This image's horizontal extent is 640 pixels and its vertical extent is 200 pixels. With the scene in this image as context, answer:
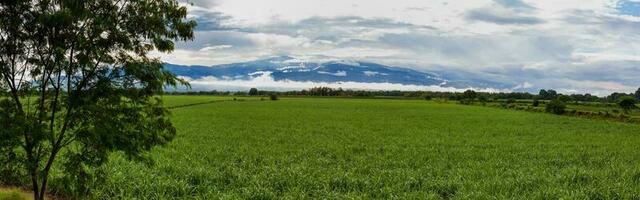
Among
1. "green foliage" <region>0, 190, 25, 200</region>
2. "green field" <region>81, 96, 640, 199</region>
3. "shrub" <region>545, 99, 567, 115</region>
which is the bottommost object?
"green field" <region>81, 96, 640, 199</region>

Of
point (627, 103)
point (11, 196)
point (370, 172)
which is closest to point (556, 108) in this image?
point (627, 103)

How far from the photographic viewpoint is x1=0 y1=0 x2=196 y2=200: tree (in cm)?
1015

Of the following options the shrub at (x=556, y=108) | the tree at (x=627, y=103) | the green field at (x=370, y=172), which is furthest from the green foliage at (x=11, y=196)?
the tree at (x=627, y=103)

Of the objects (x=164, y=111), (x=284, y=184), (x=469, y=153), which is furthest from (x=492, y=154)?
(x=164, y=111)

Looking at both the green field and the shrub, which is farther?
the shrub

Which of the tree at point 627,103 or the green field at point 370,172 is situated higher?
the tree at point 627,103

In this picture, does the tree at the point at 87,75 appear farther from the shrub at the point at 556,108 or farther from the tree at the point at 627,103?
the tree at the point at 627,103

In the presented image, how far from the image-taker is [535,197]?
14484 millimetres

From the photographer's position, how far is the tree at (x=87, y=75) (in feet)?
33.3

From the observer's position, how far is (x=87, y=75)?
10555 millimetres

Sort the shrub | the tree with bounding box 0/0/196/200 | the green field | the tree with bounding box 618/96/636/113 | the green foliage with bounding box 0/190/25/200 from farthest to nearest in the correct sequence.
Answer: the tree with bounding box 618/96/636/113, the shrub, the green field, the green foliage with bounding box 0/190/25/200, the tree with bounding box 0/0/196/200

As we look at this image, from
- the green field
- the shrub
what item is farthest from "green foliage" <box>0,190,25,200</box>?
the shrub

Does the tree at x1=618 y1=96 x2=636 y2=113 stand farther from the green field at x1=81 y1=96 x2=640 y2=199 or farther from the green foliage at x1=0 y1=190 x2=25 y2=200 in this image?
the green foliage at x1=0 y1=190 x2=25 y2=200

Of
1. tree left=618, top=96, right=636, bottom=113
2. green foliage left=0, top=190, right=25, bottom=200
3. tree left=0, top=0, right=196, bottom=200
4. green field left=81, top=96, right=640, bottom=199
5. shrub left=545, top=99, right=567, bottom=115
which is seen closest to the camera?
tree left=0, top=0, right=196, bottom=200
